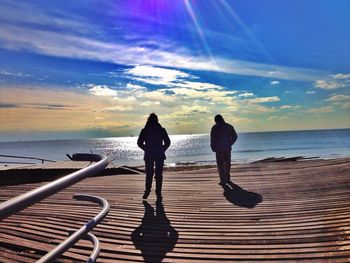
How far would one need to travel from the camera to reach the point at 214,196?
27.6 ft

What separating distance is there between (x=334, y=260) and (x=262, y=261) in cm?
74

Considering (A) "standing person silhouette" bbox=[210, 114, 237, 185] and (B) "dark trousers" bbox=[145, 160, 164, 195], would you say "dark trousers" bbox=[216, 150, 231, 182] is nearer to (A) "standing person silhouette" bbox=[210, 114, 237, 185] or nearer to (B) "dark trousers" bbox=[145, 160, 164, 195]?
(A) "standing person silhouette" bbox=[210, 114, 237, 185]

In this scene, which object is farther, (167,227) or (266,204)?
(266,204)

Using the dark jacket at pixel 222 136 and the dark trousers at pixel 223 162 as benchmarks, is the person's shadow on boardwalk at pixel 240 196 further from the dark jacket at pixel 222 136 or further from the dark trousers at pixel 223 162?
the dark jacket at pixel 222 136

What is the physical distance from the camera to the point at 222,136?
1009cm

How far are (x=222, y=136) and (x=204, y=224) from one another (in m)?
4.52

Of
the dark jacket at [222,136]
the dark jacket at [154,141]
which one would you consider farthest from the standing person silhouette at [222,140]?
the dark jacket at [154,141]

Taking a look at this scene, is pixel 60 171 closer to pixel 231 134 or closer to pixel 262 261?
pixel 231 134

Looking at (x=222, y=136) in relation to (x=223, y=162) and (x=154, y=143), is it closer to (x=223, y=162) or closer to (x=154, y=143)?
(x=223, y=162)

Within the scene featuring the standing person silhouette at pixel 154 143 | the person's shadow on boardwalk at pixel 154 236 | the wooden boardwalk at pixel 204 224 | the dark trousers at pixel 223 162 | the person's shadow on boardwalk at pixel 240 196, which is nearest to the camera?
the wooden boardwalk at pixel 204 224

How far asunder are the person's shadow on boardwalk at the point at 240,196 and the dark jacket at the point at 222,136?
3.61 feet

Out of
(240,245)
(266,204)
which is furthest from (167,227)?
(266,204)

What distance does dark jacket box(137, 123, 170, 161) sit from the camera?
8.10 m

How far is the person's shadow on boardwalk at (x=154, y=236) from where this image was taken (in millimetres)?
4559
